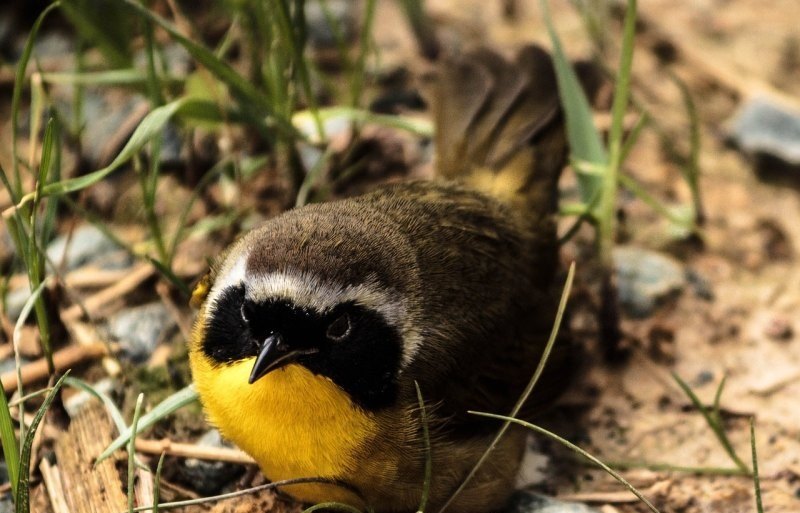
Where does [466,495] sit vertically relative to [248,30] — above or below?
below

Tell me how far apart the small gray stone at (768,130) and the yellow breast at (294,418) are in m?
3.13

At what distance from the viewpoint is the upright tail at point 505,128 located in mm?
4398

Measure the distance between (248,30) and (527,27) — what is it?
2145mm

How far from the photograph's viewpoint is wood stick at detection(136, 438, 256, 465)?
365cm

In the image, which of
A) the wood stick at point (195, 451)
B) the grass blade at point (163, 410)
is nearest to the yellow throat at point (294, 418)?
the grass blade at point (163, 410)

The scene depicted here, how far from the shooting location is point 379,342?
3.18m

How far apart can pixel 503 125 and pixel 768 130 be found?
5.37 feet

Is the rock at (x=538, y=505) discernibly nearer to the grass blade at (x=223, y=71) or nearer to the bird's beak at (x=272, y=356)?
the bird's beak at (x=272, y=356)

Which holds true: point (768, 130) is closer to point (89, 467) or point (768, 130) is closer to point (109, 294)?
point (109, 294)

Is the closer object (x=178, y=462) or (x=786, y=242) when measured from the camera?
(x=178, y=462)

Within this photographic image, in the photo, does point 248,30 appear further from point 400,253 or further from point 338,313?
point 338,313

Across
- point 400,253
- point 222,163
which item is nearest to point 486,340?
point 400,253

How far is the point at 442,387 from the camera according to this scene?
3.45 m

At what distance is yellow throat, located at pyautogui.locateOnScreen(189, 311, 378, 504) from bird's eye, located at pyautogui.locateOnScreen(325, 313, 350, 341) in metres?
0.15
